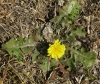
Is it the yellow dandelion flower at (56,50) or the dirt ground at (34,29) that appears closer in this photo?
the yellow dandelion flower at (56,50)

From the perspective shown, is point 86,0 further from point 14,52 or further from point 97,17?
point 14,52

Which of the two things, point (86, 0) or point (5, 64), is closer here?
point (5, 64)

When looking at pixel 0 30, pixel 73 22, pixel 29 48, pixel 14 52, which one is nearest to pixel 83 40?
pixel 73 22

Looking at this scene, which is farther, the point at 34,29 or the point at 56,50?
the point at 34,29

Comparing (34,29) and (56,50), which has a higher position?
(34,29)
